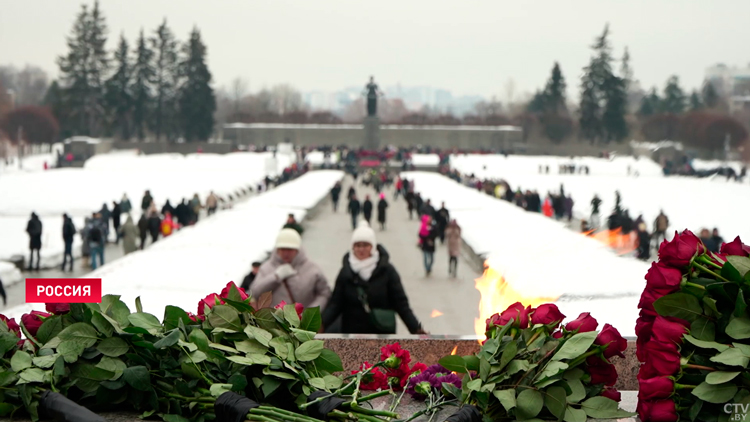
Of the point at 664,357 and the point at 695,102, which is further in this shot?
the point at 695,102

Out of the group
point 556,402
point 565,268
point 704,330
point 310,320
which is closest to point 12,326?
point 310,320

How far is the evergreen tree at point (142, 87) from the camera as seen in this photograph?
7081 cm

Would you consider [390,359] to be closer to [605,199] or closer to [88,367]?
[88,367]

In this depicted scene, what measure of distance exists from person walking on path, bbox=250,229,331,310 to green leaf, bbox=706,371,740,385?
3.21 meters

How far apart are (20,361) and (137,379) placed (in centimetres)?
33

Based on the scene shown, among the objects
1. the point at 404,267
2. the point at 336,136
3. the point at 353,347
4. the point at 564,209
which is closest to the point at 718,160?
the point at 564,209

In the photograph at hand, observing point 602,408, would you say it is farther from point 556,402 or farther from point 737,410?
point 737,410

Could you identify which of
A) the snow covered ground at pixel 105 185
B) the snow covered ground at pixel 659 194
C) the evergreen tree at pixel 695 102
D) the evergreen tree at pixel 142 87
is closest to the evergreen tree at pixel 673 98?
Answer: the evergreen tree at pixel 695 102

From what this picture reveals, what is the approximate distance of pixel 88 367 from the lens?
2283 millimetres

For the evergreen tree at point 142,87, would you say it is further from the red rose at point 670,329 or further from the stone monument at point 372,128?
the red rose at point 670,329

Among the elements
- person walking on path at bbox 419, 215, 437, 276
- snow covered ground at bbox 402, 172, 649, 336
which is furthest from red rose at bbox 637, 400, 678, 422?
person walking on path at bbox 419, 215, 437, 276

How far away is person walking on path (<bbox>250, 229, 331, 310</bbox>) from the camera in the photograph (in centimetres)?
506

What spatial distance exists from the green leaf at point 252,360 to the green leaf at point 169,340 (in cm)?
15

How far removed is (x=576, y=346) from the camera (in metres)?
2.17
